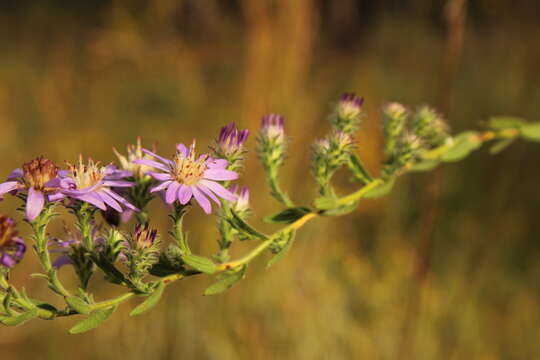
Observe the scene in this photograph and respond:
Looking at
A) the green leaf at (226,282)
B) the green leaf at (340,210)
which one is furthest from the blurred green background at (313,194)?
the green leaf at (226,282)

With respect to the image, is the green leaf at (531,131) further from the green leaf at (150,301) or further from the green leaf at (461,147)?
the green leaf at (150,301)

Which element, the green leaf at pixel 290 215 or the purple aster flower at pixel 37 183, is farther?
the green leaf at pixel 290 215

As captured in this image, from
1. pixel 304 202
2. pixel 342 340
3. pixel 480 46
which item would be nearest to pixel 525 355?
pixel 342 340

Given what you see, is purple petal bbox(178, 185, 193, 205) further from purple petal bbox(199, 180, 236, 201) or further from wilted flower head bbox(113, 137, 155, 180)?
wilted flower head bbox(113, 137, 155, 180)

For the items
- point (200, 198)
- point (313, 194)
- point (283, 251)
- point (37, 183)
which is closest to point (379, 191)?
point (283, 251)

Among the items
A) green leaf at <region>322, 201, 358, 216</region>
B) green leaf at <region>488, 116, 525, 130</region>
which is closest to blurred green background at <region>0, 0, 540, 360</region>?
green leaf at <region>488, 116, 525, 130</region>
